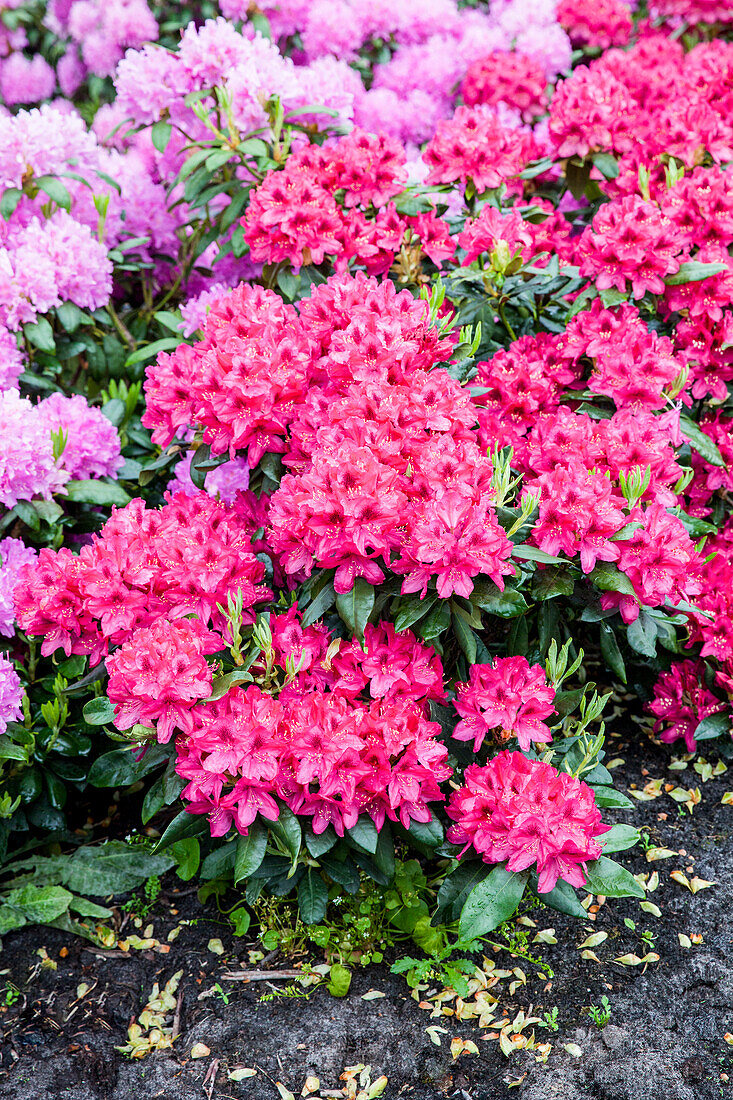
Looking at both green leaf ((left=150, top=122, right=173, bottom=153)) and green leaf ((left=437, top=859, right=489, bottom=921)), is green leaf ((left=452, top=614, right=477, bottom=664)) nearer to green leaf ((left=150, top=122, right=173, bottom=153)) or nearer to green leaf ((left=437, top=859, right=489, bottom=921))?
green leaf ((left=437, top=859, right=489, bottom=921))

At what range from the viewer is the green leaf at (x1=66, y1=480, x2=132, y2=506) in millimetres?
2373

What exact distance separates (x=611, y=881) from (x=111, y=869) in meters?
1.23

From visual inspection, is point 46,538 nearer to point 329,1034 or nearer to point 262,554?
point 262,554

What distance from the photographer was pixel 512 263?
2223mm

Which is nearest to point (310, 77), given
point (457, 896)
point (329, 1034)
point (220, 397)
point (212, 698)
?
point (220, 397)

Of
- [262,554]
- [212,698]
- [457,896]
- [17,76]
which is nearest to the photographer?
[212,698]

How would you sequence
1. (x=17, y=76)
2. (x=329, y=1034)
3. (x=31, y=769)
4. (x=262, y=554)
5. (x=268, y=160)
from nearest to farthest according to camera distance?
(x=329, y=1034)
(x=262, y=554)
(x=31, y=769)
(x=268, y=160)
(x=17, y=76)

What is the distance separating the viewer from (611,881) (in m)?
1.65

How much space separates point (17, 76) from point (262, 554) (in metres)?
4.30

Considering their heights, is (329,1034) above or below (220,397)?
below

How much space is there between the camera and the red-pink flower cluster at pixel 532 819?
1.57 m

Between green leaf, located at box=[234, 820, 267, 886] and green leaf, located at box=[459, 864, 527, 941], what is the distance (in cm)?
40

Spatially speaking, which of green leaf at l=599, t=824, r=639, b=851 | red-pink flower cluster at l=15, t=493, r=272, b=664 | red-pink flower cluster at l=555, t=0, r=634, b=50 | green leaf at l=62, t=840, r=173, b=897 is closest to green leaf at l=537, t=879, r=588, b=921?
green leaf at l=599, t=824, r=639, b=851

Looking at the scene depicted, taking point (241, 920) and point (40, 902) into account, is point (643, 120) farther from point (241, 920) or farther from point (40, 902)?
point (40, 902)
